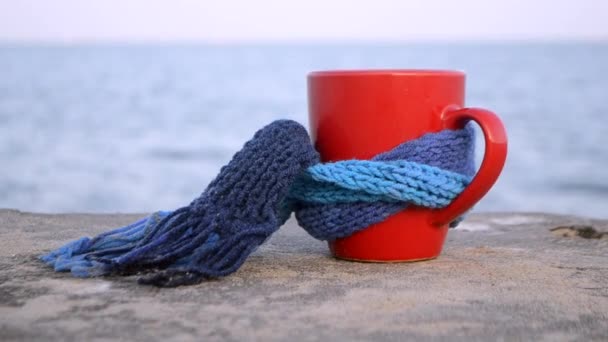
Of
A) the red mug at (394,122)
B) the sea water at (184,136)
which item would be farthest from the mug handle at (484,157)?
the sea water at (184,136)

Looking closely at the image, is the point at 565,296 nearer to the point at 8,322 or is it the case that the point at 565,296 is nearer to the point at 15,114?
the point at 8,322

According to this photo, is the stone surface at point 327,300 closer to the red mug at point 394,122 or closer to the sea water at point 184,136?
the red mug at point 394,122

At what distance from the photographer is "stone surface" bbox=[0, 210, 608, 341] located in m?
0.91

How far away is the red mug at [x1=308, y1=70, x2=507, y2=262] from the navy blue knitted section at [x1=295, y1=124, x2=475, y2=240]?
2cm

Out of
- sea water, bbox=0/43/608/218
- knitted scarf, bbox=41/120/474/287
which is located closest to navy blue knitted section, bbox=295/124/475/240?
knitted scarf, bbox=41/120/474/287

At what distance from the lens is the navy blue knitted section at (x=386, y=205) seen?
4.11 ft

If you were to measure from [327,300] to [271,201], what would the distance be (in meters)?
0.22

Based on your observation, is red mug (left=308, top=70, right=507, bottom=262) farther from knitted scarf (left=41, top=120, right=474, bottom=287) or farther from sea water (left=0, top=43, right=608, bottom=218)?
sea water (left=0, top=43, right=608, bottom=218)

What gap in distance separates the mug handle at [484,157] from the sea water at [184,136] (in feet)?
10.1

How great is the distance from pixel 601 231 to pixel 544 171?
4468mm

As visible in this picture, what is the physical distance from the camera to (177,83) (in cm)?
1404

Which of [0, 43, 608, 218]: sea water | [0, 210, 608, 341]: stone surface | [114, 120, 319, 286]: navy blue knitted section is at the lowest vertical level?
[0, 43, 608, 218]: sea water

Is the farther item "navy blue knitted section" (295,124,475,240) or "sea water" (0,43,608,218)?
"sea water" (0,43,608,218)

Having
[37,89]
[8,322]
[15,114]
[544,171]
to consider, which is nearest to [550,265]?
[8,322]
